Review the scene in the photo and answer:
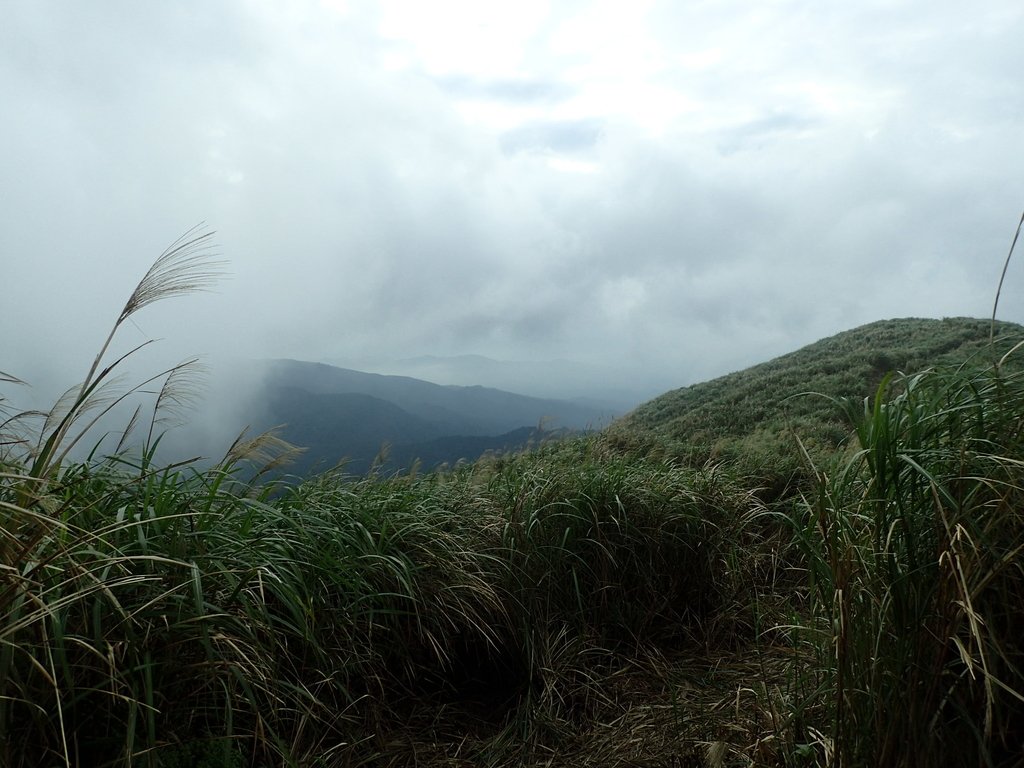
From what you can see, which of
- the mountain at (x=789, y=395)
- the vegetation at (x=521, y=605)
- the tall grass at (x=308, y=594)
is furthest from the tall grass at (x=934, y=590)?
the mountain at (x=789, y=395)

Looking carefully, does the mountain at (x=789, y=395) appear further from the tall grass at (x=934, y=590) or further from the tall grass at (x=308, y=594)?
the tall grass at (x=934, y=590)

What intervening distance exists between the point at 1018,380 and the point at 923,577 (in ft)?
2.16

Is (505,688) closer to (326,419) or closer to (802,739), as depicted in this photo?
(802,739)

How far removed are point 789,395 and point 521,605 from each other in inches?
333

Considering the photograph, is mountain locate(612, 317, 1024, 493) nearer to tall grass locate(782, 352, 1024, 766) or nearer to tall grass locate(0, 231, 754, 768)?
tall grass locate(0, 231, 754, 768)

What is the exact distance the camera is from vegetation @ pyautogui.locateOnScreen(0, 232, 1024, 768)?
1.72 meters

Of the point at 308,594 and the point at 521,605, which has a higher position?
the point at 308,594

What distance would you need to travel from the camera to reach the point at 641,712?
119 inches

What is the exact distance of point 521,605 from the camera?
10.6 ft

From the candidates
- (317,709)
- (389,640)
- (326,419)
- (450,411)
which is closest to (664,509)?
(389,640)

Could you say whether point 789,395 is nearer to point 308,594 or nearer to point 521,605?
point 521,605

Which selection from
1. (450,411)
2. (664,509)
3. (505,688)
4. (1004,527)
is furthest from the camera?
(450,411)

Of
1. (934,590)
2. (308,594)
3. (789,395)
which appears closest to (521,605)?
(308,594)

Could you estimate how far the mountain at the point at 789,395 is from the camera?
7.91 meters
